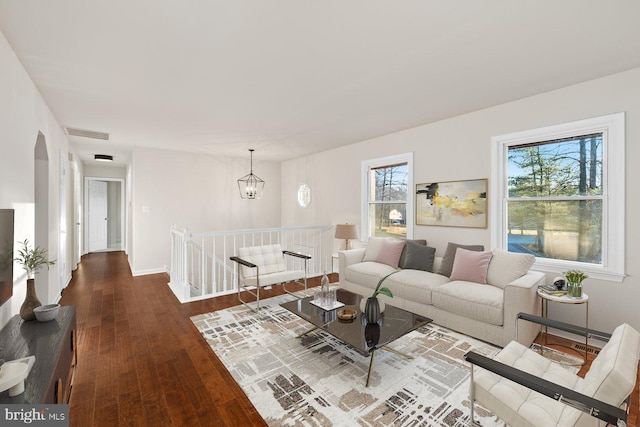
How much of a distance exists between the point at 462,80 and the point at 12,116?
12.8 ft

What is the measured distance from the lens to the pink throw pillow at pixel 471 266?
10.5 ft

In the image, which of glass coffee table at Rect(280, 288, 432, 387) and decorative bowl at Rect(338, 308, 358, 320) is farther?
decorative bowl at Rect(338, 308, 358, 320)

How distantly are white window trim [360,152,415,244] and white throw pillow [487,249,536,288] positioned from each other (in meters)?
1.47

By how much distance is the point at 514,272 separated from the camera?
2.97 meters

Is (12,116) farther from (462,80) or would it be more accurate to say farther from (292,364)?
(462,80)

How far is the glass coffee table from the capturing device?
2.19m

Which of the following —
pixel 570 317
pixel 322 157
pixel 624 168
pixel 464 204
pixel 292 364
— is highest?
pixel 322 157

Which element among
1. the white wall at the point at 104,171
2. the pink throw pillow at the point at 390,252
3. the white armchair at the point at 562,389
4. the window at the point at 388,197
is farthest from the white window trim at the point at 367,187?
the white wall at the point at 104,171

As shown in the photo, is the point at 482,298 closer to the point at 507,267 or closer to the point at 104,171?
the point at 507,267

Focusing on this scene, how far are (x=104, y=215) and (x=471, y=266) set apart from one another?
10.4 meters

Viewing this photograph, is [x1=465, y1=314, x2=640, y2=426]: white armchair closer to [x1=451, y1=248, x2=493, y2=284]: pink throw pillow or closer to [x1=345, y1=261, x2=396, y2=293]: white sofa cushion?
[x1=451, y1=248, x2=493, y2=284]: pink throw pillow

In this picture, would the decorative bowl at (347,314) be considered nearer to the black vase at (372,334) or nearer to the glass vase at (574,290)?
the black vase at (372,334)

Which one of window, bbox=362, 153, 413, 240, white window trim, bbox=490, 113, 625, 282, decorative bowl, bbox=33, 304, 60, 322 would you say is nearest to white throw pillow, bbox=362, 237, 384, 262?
window, bbox=362, 153, 413, 240

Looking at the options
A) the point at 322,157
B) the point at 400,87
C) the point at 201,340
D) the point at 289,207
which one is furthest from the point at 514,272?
the point at 289,207
